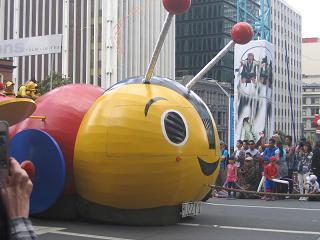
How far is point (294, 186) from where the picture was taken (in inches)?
585

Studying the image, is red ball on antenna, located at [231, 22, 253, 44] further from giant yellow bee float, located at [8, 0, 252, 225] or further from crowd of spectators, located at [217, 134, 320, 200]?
crowd of spectators, located at [217, 134, 320, 200]

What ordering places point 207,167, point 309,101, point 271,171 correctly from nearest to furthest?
point 207,167 → point 271,171 → point 309,101

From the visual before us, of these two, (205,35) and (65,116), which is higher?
(205,35)

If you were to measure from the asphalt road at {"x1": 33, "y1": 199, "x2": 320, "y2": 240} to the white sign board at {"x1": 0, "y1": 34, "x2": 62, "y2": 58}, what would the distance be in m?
16.9

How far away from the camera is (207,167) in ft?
27.9

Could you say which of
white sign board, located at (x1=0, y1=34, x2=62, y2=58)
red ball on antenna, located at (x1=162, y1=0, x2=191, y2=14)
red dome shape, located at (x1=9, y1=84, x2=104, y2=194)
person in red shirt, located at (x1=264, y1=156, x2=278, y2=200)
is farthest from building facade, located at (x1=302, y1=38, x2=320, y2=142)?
red ball on antenna, located at (x1=162, y1=0, x2=191, y2=14)

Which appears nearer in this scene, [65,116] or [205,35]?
[65,116]

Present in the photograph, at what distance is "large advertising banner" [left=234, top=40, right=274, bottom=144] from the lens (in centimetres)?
2903

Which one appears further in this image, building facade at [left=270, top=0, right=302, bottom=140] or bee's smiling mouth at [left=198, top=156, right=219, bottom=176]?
building facade at [left=270, top=0, right=302, bottom=140]

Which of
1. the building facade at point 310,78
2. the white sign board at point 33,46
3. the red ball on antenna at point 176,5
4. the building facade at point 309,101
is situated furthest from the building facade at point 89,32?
the building facade at point 310,78

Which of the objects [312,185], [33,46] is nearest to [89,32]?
[33,46]

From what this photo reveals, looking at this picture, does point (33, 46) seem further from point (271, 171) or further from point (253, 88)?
point (271, 171)

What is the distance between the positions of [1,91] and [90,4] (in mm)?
61200

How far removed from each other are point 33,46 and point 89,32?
40.7 metres
